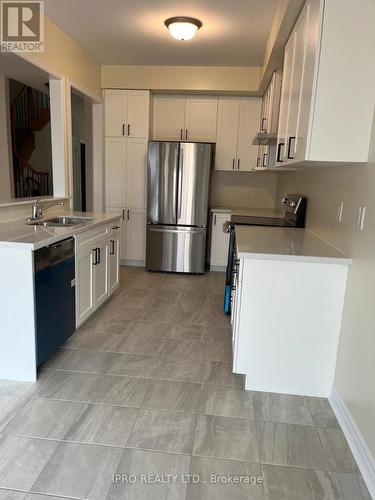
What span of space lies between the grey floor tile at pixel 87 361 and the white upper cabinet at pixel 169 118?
11.5ft

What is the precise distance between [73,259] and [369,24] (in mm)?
2247

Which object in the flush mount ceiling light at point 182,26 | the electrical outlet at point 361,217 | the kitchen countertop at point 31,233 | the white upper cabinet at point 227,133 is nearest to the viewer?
the electrical outlet at point 361,217

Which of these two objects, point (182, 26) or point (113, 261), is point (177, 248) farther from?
point (182, 26)

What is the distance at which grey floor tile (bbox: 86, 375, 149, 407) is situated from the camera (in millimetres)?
2092

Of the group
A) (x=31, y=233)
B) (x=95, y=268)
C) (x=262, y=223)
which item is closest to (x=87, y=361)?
(x=95, y=268)

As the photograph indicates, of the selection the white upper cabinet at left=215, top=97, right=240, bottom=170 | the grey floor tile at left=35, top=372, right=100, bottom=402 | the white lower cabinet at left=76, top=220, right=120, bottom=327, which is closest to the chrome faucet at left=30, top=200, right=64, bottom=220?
the white lower cabinet at left=76, top=220, right=120, bottom=327

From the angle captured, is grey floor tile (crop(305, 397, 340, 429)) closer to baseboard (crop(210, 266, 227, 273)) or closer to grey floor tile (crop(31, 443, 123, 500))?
grey floor tile (crop(31, 443, 123, 500))

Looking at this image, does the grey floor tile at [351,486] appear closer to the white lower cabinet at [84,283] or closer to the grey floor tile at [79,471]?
the grey floor tile at [79,471]

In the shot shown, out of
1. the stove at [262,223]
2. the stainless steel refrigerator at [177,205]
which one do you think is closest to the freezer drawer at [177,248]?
the stainless steel refrigerator at [177,205]

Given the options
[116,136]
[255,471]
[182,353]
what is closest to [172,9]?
[116,136]

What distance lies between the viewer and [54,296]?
2387 millimetres

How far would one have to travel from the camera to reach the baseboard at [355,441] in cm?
156

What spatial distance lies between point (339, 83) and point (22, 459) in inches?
91.9

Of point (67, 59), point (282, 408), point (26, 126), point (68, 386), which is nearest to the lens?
point (282, 408)
